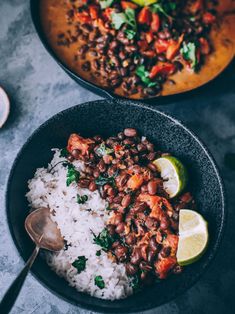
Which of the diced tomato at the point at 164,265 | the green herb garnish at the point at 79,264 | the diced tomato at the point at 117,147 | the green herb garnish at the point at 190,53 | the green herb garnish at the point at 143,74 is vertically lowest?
the green herb garnish at the point at 79,264

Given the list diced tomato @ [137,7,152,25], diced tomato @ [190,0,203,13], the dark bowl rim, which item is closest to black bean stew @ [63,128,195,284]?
the dark bowl rim

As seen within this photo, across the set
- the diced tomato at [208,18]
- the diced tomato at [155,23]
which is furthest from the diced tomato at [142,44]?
the diced tomato at [208,18]

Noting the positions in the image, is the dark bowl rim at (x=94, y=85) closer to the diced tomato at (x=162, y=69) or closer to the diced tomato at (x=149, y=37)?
the diced tomato at (x=162, y=69)

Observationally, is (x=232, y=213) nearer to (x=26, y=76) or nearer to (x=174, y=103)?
(x=174, y=103)

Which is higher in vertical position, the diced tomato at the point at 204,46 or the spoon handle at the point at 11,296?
the diced tomato at the point at 204,46

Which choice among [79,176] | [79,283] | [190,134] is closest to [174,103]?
[190,134]

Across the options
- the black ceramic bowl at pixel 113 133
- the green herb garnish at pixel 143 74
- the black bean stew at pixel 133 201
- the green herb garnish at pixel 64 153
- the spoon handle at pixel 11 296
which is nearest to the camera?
the spoon handle at pixel 11 296
